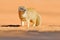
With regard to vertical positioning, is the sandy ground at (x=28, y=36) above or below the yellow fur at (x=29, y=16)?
below

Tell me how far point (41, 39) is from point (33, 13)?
22 centimetres

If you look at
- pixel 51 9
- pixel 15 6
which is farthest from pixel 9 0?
pixel 51 9

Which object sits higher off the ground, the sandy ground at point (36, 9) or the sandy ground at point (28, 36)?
the sandy ground at point (36, 9)

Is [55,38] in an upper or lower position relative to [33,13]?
lower

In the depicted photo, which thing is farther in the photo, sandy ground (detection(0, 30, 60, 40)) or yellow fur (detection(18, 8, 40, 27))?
sandy ground (detection(0, 30, 60, 40))

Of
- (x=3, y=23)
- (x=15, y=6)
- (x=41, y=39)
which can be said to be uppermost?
(x=15, y=6)

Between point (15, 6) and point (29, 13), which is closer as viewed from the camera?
point (29, 13)

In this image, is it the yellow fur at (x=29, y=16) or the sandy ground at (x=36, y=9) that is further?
the sandy ground at (x=36, y=9)

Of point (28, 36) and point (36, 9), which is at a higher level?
point (36, 9)

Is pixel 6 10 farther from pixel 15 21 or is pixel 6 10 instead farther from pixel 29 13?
pixel 29 13

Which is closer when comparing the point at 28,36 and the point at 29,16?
the point at 29,16

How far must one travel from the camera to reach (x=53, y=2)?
109 cm

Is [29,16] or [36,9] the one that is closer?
[29,16]

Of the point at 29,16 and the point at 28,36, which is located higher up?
the point at 29,16
